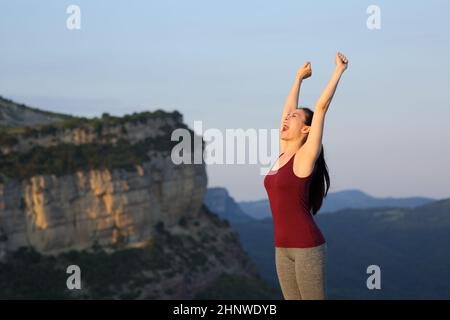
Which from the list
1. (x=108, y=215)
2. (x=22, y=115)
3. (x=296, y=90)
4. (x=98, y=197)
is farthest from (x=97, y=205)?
(x=296, y=90)

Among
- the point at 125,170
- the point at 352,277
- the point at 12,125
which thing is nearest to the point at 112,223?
the point at 125,170

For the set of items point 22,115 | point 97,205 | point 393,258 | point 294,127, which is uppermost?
point 22,115

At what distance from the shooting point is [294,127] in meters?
10.2

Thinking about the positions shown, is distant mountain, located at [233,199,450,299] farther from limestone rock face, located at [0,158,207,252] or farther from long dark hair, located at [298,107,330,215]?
long dark hair, located at [298,107,330,215]

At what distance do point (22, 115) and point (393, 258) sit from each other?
299ft

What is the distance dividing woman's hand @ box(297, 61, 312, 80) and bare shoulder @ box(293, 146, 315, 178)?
1.24 m

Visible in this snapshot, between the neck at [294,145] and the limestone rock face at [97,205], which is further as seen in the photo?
the limestone rock face at [97,205]

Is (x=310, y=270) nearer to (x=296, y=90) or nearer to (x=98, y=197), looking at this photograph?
(x=296, y=90)

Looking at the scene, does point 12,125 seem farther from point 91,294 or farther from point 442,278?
point 442,278

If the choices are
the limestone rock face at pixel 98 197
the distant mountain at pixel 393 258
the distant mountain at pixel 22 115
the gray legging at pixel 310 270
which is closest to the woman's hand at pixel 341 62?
the gray legging at pixel 310 270

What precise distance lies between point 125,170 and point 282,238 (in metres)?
87.6

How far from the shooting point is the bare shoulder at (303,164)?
9711 mm

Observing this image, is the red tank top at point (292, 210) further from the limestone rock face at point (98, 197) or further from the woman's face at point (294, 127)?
the limestone rock face at point (98, 197)

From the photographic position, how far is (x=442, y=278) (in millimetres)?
157250
